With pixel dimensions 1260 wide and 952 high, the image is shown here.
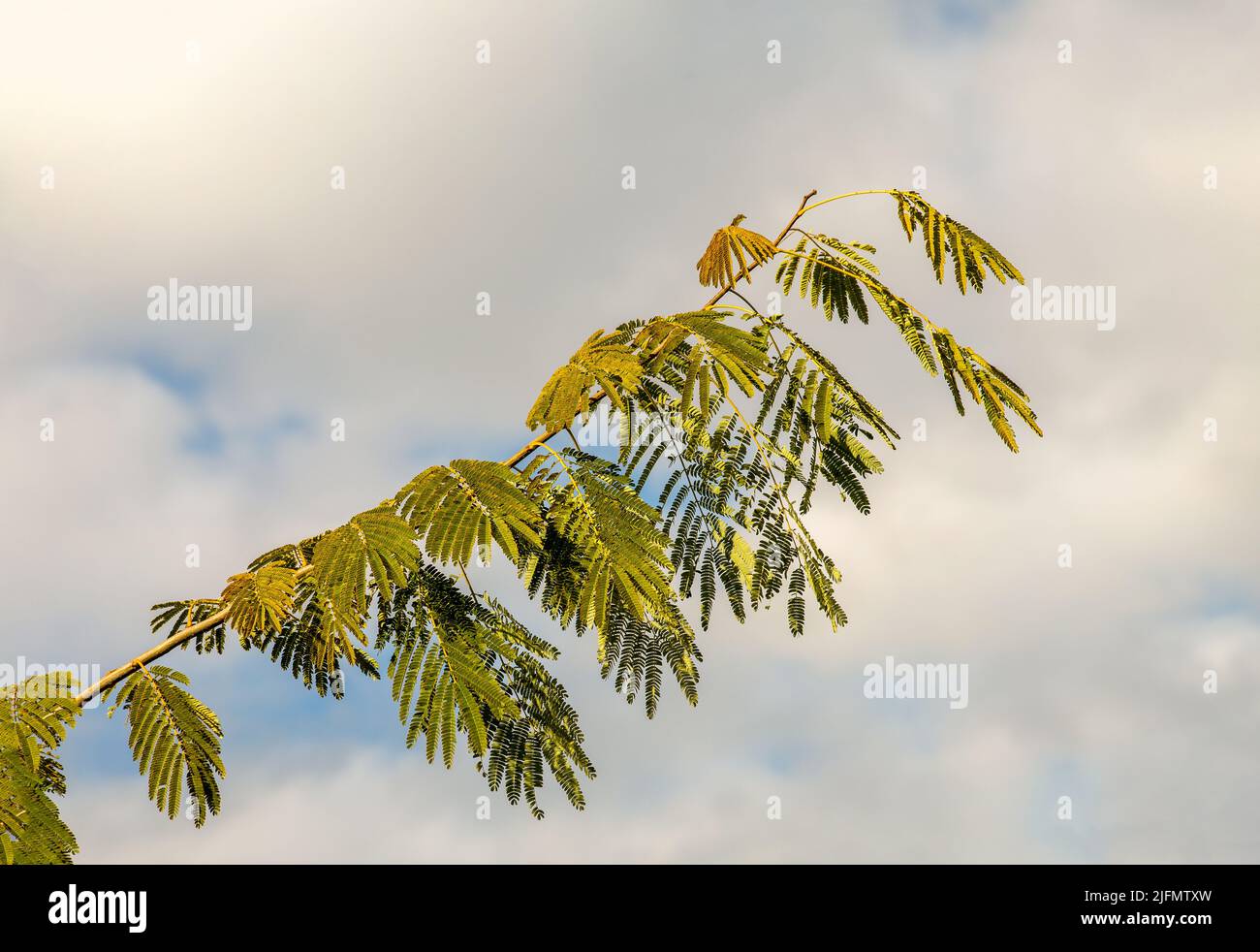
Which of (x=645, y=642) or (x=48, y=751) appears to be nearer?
(x=48, y=751)

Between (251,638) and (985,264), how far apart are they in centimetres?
387

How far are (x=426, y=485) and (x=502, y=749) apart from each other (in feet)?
4.13

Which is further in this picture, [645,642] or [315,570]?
[645,642]

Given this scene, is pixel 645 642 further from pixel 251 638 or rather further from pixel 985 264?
pixel 985 264

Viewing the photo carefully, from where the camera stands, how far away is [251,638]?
15.7ft

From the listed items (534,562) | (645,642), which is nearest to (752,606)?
(645,642)

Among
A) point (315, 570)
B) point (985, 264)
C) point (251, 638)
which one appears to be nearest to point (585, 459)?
point (315, 570)

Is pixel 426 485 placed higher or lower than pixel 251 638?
higher
